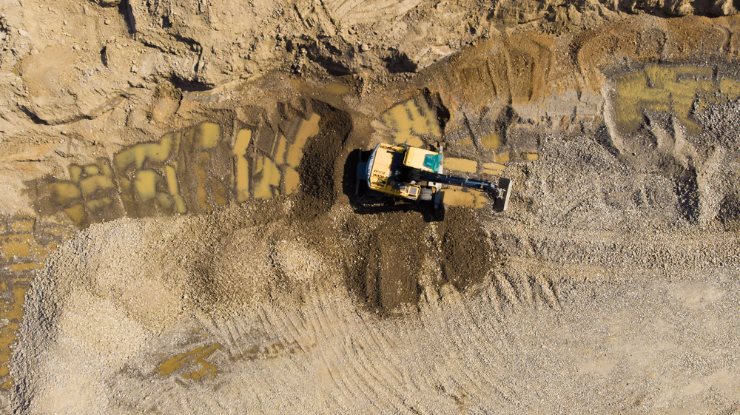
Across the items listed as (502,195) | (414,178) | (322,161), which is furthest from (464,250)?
(322,161)

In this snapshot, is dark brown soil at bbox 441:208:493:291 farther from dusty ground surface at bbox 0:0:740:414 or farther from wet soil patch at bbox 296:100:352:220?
wet soil patch at bbox 296:100:352:220

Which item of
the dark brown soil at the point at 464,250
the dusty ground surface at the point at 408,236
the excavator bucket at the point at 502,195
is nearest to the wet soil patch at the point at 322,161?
the dusty ground surface at the point at 408,236

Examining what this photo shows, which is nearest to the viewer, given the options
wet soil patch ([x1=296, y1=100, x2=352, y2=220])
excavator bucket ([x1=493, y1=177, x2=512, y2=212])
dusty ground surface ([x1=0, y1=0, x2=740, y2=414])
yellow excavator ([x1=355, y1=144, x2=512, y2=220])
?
yellow excavator ([x1=355, y1=144, x2=512, y2=220])

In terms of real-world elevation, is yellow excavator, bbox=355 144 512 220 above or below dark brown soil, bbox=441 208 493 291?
above

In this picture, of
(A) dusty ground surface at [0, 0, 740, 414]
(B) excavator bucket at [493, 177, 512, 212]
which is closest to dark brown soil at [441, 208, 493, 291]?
(A) dusty ground surface at [0, 0, 740, 414]

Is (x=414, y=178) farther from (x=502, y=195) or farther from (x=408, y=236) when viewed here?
(x=502, y=195)

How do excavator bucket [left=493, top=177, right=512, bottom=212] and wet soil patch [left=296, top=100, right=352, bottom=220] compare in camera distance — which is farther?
wet soil patch [left=296, top=100, right=352, bottom=220]

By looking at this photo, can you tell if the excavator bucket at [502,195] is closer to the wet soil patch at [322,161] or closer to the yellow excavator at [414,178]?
the yellow excavator at [414,178]
